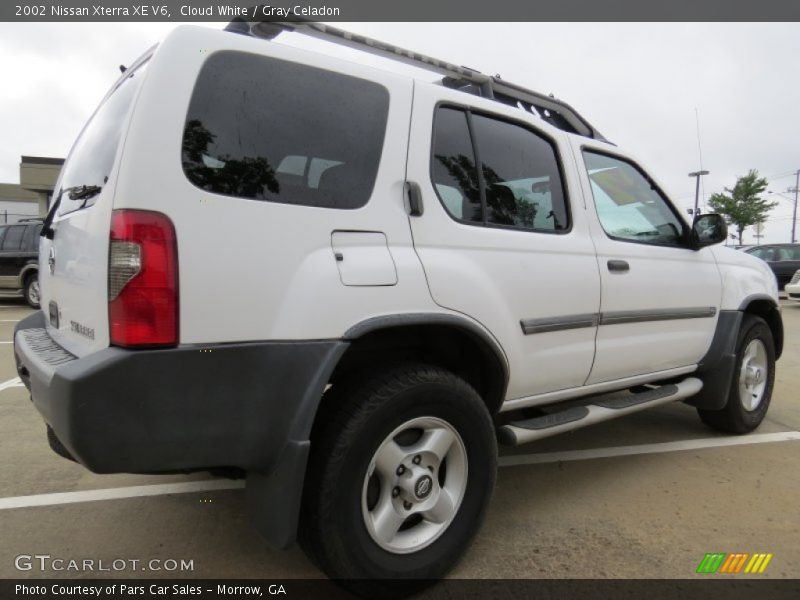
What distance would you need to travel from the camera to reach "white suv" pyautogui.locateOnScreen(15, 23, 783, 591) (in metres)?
1.63

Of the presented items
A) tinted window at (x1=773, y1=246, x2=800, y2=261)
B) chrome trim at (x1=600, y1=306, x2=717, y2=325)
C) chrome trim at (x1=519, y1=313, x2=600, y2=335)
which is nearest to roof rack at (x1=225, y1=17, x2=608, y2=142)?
chrome trim at (x1=600, y1=306, x2=717, y2=325)

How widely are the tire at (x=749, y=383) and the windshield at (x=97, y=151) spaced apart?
→ 383 cm

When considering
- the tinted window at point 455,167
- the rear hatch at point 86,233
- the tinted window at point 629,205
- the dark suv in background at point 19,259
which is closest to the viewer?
the rear hatch at point 86,233

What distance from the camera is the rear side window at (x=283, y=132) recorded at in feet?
5.66

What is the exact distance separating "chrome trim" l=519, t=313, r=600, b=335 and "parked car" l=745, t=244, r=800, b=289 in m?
15.4

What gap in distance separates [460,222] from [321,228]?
67 cm

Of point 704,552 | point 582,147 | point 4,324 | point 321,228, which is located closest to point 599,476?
point 704,552

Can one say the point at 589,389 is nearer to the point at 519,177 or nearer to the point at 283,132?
the point at 519,177

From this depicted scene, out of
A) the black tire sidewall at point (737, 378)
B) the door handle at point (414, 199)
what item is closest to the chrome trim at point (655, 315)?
the black tire sidewall at point (737, 378)

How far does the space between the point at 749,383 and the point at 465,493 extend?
2816mm

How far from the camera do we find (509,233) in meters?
2.45

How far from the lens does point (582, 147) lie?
3.01 meters

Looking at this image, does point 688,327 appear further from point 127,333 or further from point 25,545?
point 25,545

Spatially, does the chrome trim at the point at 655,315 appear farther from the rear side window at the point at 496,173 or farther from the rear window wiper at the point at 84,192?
the rear window wiper at the point at 84,192
